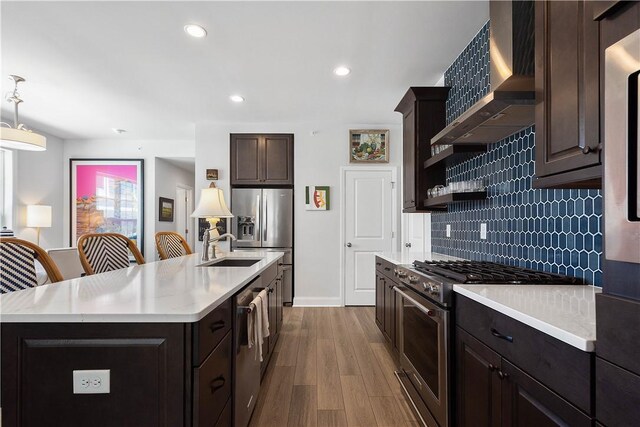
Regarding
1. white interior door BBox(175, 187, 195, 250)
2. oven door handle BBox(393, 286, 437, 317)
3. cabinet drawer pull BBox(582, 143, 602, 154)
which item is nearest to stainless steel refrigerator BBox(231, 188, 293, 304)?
oven door handle BBox(393, 286, 437, 317)

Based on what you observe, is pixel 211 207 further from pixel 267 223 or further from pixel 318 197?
pixel 318 197

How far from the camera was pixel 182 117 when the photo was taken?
4.60 m

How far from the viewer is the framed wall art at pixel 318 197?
4.73 m

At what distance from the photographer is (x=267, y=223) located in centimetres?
469

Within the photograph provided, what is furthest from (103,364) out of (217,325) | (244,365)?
(244,365)

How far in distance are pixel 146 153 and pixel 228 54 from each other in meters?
3.85

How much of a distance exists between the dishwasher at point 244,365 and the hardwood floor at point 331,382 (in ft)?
0.77

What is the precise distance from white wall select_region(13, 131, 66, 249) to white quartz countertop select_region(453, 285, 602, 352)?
6177 mm

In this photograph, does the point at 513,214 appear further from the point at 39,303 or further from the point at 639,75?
the point at 39,303

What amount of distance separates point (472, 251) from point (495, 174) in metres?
0.66

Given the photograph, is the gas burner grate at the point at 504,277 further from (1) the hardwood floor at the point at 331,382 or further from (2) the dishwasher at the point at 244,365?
(2) the dishwasher at the point at 244,365

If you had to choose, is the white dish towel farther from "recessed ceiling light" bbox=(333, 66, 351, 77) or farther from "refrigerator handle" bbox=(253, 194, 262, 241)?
"refrigerator handle" bbox=(253, 194, 262, 241)

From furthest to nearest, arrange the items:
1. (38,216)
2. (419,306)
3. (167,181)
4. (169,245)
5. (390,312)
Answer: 1. (167,181)
2. (38,216)
3. (169,245)
4. (390,312)
5. (419,306)

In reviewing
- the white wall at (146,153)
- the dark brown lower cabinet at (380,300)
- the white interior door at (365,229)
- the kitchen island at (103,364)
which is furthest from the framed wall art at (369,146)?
the kitchen island at (103,364)
